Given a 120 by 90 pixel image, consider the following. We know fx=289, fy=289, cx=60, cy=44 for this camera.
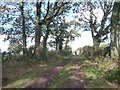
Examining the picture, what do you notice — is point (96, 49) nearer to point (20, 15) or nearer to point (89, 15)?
point (20, 15)

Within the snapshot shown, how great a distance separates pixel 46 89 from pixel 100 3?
30957 mm

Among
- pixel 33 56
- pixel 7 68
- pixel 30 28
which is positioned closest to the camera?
pixel 7 68

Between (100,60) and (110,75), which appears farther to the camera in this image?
(100,60)

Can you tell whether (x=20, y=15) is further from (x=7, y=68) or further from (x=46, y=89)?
(x=46, y=89)

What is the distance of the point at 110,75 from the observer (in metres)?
19.4

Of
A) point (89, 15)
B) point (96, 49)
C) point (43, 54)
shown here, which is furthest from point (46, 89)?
point (89, 15)

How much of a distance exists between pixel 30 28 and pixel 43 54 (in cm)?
1511

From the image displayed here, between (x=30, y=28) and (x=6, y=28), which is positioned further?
(x=30, y=28)

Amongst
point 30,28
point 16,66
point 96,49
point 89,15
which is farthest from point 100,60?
point 89,15

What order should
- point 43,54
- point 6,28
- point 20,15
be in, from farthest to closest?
point 6,28 < point 20,15 < point 43,54

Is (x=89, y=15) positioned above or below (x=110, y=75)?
above

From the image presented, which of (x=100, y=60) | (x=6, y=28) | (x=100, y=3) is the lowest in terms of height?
(x=100, y=60)

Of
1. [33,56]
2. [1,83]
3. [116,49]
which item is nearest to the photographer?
[1,83]

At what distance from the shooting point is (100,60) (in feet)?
102
